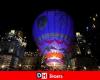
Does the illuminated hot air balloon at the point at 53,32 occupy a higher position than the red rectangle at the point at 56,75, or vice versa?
the illuminated hot air balloon at the point at 53,32

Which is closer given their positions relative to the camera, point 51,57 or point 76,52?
point 51,57

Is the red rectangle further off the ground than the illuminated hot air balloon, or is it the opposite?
the illuminated hot air balloon

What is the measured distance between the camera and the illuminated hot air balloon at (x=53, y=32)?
34.4 meters

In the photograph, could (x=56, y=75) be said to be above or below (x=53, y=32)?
below

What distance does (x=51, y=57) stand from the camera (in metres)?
36.1

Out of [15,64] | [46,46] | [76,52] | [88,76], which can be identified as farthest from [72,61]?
[88,76]

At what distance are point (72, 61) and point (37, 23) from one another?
19.8m

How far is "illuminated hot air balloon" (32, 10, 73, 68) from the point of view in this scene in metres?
34.4

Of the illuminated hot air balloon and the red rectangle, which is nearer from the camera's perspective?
the red rectangle

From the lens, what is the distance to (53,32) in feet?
114

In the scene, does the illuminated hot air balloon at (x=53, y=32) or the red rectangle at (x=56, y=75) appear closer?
the red rectangle at (x=56, y=75)

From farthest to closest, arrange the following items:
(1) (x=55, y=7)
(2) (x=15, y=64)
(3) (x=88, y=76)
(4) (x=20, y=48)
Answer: (4) (x=20, y=48), (2) (x=15, y=64), (1) (x=55, y=7), (3) (x=88, y=76)

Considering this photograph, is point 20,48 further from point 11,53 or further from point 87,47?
point 87,47

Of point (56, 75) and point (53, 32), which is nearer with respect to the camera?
point (56, 75)
